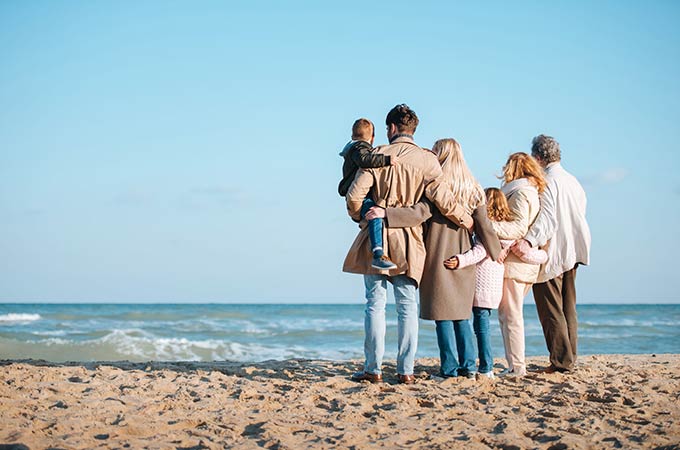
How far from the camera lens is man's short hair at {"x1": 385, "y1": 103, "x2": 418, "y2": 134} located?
4750mm

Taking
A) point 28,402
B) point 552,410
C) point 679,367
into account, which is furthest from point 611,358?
point 28,402

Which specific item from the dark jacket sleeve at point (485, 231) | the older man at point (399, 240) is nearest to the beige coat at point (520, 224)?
the dark jacket sleeve at point (485, 231)

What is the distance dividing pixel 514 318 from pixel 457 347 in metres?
Result: 0.54

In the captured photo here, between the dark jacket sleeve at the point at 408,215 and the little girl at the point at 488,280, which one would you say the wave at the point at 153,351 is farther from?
the dark jacket sleeve at the point at 408,215

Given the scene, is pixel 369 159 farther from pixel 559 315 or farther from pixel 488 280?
pixel 559 315

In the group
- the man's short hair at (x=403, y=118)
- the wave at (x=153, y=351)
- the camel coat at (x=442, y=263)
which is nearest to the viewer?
the camel coat at (x=442, y=263)

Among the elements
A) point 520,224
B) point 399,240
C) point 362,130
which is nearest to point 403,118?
point 362,130

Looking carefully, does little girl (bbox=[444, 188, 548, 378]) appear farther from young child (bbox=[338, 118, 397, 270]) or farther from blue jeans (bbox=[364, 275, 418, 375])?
young child (bbox=[338, 118, 397, 270])

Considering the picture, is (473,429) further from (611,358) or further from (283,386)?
(611,358)

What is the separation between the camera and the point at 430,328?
1902 centimetres

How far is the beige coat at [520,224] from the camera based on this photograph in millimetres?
4957

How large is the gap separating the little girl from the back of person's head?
105 centimetres

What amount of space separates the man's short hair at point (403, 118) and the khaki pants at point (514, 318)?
1370 millimetres

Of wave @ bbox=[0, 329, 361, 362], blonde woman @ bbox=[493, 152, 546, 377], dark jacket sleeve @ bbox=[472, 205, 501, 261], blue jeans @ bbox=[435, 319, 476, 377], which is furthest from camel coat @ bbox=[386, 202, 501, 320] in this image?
wave @ bbox=[0, 329, 361, 362]
